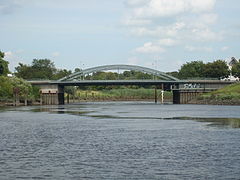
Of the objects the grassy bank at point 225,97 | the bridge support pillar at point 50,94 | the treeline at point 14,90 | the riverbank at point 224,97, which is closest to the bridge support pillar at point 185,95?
the riverbank at point 224,97

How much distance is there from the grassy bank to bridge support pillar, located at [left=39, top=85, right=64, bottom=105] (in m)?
50.5

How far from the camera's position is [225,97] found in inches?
5369

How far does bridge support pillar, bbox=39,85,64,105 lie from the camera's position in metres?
174

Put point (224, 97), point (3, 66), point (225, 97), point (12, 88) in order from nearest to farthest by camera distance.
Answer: point (225, 97), point (224, 97), point (12, 88), point (3, 66)

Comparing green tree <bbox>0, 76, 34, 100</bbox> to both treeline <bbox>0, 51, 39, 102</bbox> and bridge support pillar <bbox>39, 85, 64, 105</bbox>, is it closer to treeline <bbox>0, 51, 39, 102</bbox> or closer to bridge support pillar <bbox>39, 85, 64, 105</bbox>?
treeline <bbox>0, 51, 39, 102</bbox>

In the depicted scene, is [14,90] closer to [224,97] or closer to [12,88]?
[12,88]

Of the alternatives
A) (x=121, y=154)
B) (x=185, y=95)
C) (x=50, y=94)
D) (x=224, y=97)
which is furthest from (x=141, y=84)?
(x=121, y=154)

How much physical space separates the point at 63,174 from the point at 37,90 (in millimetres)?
143885

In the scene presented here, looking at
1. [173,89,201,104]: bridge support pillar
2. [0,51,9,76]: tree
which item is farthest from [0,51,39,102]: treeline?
[173,89,201,104]: bridge support pillar

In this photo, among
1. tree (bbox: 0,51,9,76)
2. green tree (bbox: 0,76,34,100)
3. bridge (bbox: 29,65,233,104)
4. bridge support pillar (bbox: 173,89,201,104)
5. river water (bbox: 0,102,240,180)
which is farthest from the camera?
tree (bbox: 0,51,9,76)

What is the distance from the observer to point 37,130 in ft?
188

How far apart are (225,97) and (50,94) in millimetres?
65943

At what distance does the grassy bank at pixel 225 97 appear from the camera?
435 ft

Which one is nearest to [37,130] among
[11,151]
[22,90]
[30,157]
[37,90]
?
[11,151]
